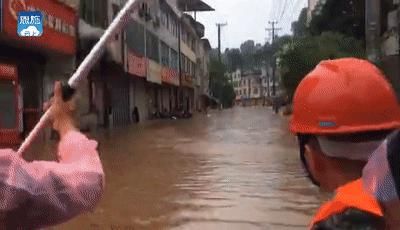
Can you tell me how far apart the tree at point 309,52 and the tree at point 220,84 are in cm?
6633

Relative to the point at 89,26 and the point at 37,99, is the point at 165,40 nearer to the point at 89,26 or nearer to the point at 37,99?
the point at 89,26

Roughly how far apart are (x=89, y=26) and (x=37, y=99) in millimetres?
3968

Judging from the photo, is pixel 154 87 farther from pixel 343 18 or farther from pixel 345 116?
pixel 345 116

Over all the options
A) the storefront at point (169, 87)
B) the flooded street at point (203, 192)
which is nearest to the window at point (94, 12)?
the flooded street at point (203, 192)

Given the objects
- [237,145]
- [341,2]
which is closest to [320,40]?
[341,2]

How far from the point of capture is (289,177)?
32.3 feet

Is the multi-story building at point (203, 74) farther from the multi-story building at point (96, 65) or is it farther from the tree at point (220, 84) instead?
the multi-story building at point (96, 65)

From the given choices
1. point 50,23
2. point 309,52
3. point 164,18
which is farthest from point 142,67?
point 50,23

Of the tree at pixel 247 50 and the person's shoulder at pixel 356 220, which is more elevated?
the tree at pixel 247 50

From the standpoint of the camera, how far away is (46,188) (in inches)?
59.6

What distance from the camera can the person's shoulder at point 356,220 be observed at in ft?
3.94

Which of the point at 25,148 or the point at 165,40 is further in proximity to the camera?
the point at 165,40

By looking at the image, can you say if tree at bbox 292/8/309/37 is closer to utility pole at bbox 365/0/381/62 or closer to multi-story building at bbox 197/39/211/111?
multi-story building at bbox 197/39/211/111

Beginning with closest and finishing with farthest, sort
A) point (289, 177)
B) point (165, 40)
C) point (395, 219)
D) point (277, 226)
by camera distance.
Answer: point (395, 219) < point (277, 226) < point (289, 177) < point (165, 40)
